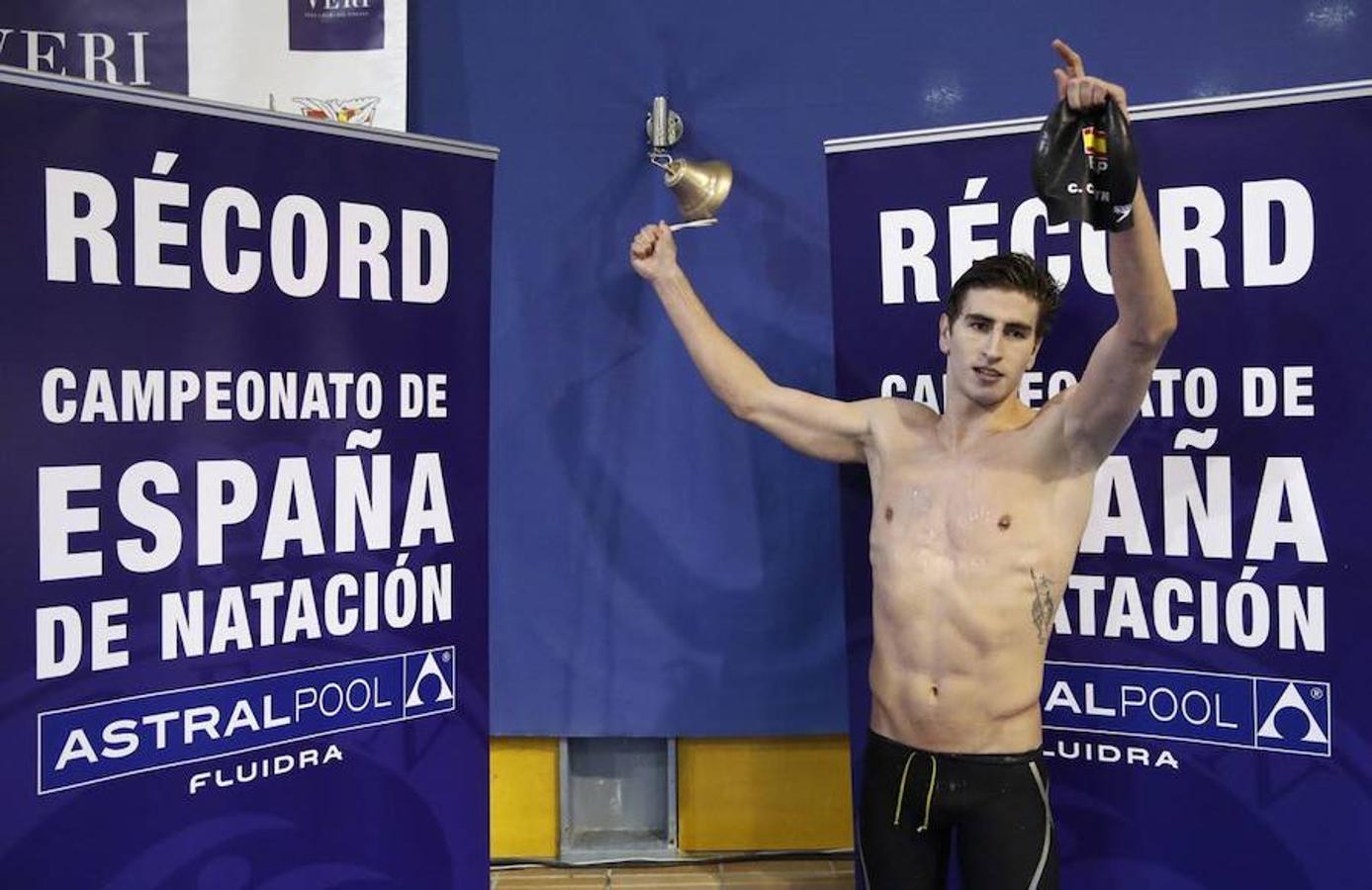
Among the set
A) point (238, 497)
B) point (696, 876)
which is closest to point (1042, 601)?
point (238, 497)

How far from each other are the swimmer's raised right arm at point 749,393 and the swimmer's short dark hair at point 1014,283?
1.11 ft

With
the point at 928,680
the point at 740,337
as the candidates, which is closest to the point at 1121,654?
the point at 928,680

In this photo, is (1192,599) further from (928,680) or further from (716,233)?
(716,233)

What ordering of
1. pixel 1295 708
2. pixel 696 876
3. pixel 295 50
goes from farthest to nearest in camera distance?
pixel 696 876 < pixel 295 50 < pixel 1295 708

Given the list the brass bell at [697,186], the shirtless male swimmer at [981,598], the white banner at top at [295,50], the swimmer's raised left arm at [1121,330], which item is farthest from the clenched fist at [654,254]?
the white banner at top at [295,50]

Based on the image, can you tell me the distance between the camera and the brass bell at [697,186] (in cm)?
280

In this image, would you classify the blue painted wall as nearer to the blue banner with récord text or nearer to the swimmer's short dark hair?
the blue banner with récord text

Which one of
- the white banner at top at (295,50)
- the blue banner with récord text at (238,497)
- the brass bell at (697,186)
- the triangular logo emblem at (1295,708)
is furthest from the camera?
the white banner at top at (295,50)

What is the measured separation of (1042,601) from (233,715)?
1.53 metres

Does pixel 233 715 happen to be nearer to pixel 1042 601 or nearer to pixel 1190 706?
pixel 1042 601

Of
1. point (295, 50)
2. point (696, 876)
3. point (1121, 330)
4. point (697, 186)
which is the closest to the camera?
point (1121, 330)

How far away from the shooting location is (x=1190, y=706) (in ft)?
8.33

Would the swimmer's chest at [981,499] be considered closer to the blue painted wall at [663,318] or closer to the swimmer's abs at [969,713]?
the swimmer's abs at [969,713]

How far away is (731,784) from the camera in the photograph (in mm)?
3752
